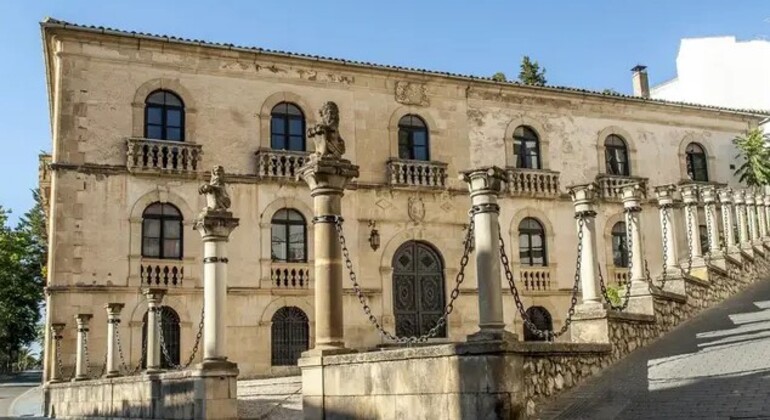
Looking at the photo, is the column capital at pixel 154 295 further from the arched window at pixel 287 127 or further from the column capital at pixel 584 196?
the column capital at pixel 584 196

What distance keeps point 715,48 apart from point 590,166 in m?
16.3

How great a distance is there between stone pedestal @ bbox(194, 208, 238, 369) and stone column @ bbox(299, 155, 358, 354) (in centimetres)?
256

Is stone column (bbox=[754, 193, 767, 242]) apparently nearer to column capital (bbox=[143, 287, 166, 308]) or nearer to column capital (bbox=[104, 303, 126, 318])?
column capital (bbox=[143, 287, 166, 308])

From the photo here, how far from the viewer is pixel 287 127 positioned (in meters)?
23.8

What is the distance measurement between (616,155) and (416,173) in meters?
8.24

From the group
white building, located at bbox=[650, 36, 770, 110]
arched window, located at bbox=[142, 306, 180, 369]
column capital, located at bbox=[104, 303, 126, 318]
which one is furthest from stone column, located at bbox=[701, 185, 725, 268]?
white building, located at bbox=[650, 36, 770, 110]

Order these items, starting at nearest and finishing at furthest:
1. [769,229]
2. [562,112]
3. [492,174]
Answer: [492,174]
[769,229]
[562,112]

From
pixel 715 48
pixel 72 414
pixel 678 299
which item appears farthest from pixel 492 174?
pixel 715 48

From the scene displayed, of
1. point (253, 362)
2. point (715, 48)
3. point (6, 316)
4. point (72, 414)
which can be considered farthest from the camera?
point (6, 316)

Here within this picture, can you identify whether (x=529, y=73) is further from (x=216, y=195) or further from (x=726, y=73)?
(x=216, y=195)

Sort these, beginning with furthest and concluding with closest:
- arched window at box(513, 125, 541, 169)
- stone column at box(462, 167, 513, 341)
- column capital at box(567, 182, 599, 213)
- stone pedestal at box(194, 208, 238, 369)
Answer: arched window at box(513, 125, 541, 169) < stone pedestal at box(194, 208, 238, 369) < column capital at box(567, 182, 599, 213) < stone column at box(462, 167, 513, 341)

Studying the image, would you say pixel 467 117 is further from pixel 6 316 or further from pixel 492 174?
pixel 6 316

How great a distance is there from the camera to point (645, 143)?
28.9 meters

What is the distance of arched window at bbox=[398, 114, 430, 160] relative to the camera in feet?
83.0
